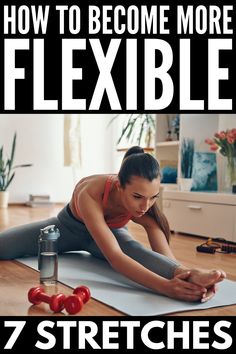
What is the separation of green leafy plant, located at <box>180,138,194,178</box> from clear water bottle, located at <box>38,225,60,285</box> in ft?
6.18

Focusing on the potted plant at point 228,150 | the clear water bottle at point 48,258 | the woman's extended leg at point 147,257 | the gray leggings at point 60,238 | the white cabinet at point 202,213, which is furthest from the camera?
the potted plant at point 228,150

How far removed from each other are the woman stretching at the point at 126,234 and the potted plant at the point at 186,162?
143 cm

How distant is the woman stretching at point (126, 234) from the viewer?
168 cm

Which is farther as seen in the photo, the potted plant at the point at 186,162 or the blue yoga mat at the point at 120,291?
the potted plant at the point at 186,162

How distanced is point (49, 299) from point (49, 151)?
5.02m

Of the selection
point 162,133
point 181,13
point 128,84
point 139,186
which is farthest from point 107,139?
point 139,186

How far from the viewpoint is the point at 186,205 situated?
3.46 meters

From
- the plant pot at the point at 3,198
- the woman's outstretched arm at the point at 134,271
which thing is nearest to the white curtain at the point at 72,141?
the plant pot at the point at 3,198

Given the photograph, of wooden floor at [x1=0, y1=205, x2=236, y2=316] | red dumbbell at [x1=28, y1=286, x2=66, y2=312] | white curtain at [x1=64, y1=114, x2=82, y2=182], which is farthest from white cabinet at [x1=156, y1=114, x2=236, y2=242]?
white curtain at [x1=64, y1=114, x2=82, y2=182]

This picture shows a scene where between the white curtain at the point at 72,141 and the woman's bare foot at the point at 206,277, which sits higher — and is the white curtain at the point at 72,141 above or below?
above

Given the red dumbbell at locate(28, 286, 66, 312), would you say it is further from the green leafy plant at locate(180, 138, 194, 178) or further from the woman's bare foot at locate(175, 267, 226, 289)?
the green leafy plant at locate(180, 138, 194, 178)

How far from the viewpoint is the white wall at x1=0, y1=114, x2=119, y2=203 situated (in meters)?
6.36

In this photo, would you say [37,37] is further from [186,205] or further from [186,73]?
[186,205]

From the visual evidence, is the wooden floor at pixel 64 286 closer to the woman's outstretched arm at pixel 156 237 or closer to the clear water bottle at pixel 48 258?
the clear water bottle at pixel 48 258
